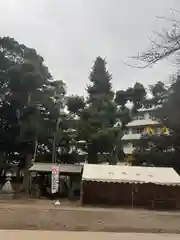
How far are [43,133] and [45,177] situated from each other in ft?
13.6

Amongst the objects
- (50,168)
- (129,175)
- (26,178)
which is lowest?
(26,178)

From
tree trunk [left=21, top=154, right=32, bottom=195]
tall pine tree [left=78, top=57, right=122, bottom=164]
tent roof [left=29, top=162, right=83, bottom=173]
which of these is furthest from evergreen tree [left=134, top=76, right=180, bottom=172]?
tree trunk [left=21, top=154, right=32, bottom=195]

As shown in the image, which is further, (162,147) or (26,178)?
(162,147)

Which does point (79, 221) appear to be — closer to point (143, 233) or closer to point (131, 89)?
point (143, 233)

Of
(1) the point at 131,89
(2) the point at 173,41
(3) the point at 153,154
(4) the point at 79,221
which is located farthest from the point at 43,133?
(2) the point at 173,41

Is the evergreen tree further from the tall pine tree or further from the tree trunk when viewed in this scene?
the tree trunk

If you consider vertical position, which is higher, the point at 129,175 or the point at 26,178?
the point at 129,175

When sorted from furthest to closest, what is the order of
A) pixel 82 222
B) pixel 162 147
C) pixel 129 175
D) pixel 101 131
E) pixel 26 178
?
pixel 162 147, pixel 101 131, pixel 26 178, pixel 129 175, pixel 82 222

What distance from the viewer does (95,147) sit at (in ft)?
131

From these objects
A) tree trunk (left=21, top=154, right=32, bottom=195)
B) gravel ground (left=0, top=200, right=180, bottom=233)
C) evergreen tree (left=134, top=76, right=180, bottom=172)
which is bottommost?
gravel ground (left=0, top=200, right=180, bottom=233)

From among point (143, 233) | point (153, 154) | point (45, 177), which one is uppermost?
point (153, 154)

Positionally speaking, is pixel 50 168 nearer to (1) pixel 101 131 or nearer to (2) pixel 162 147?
(1) pixel 101 131

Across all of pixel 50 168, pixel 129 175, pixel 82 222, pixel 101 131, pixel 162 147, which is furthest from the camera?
pixel 162 147

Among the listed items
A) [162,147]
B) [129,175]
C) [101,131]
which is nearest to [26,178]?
[101,131]
